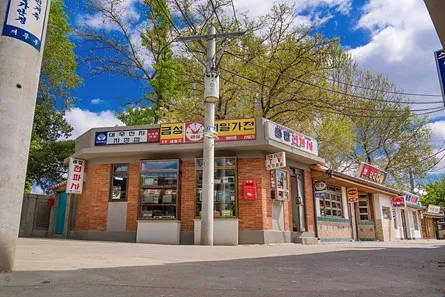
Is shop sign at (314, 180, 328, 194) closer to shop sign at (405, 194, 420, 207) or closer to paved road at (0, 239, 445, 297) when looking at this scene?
paved road at (0, 239, 445, 297)

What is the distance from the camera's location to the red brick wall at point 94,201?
14.0 m

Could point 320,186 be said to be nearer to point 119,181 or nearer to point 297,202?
point 297,202

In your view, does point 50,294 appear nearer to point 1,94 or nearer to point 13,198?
point 13,198

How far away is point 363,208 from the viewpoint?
21.5 metres

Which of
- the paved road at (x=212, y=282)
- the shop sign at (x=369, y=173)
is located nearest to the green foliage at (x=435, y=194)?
the shop sign at (x=369, y=173)

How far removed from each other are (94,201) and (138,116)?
21.7 feet

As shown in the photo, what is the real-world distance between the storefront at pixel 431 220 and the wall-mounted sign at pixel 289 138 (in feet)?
70.8

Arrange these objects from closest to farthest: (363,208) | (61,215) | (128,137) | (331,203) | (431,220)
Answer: (128,137) → (61,215) → (331,203) → (363,208) → (431,220)

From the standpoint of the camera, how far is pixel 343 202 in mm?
18984

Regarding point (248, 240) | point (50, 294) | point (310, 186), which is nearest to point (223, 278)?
point (50, 294)

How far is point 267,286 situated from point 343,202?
54.6 ft

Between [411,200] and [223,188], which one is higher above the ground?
[411,200]

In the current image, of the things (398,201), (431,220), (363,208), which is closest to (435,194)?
(431,220)

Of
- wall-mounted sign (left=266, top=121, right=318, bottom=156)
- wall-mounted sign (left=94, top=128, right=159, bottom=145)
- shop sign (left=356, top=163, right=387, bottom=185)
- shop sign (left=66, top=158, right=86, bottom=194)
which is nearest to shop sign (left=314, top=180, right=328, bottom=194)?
wall-mounted sign (left=266, top=121, right=318, bottom=156)
